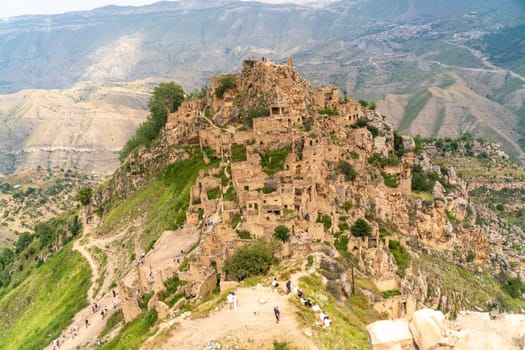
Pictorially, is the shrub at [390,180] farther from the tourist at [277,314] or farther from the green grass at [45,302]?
the tourist at [277,314]

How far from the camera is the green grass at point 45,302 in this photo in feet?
179

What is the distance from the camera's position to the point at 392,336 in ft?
55.3

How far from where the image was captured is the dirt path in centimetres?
2144

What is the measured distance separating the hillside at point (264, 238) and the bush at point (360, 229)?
21cm

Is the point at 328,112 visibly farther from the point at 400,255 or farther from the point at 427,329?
the point at 427,329

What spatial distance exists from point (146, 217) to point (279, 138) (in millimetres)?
25232

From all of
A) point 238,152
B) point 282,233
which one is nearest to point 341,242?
point 282,233

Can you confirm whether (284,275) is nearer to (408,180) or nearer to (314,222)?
(314,222)

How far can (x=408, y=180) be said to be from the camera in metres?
69.2

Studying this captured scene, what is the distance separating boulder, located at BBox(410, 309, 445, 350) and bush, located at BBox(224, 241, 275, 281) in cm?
1679

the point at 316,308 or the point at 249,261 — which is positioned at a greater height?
the point at 316,308

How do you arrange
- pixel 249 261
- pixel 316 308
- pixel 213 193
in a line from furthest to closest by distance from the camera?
pixel 213 193
pixel 249 261
pixel 316 308

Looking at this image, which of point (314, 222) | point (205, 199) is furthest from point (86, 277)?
point (314, 222)

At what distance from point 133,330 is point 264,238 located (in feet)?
42.9
